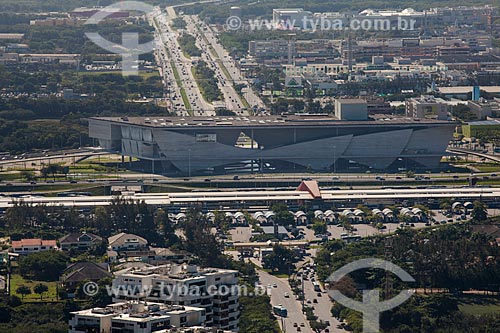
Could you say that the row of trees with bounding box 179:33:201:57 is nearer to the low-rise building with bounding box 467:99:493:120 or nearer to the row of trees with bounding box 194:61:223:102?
the row of trees with bounding box 194:61:223:102

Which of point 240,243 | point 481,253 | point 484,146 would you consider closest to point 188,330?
point 481,253

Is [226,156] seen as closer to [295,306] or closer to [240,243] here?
[240,243]

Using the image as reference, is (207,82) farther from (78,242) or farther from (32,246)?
(32,246)

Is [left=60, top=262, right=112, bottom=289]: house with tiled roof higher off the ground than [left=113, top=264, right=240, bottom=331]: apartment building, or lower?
lower

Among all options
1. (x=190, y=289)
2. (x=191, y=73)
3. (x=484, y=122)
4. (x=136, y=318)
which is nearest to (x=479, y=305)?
(x=190, y=289)

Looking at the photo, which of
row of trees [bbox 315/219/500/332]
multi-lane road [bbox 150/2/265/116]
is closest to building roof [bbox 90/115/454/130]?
multi-lane road [bbox 150/2/265/116]

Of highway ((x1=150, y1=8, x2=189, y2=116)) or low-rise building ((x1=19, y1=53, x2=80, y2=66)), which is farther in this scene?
low-rise building ((x1=19, y1=53, x2=80, y2=66))
